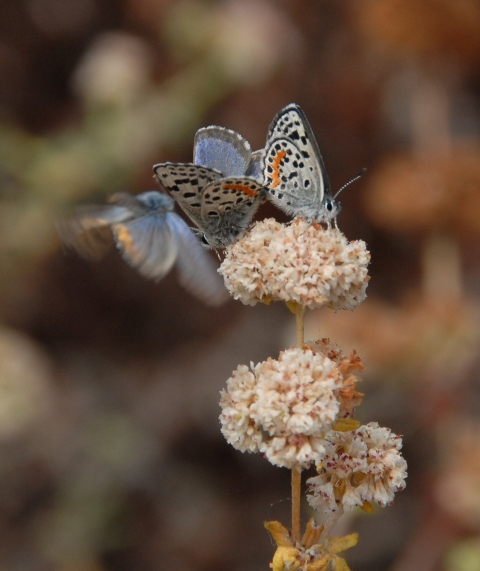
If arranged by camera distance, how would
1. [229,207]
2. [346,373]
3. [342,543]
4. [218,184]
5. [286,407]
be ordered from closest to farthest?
[286,407] < [342,543] < [346,373] < [218,184] < [229,207]

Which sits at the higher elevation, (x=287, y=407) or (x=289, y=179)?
(x=289, y=179)

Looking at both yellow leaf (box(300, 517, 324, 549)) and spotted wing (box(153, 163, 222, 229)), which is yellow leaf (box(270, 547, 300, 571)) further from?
spotted wing (box(153, 163, 222, 229))

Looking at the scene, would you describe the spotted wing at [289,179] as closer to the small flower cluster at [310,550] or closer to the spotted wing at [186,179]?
the spotted wing at [186,179]

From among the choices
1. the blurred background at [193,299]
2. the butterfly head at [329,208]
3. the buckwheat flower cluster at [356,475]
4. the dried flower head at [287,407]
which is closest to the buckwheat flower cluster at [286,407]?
the dried flower head at [287,407]

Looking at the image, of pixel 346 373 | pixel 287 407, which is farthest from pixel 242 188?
pixel 287 407

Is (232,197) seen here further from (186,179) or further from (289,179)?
(289,179)

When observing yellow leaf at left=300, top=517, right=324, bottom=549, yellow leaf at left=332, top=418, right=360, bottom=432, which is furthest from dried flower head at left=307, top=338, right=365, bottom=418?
yellow leaf at left=300, top=517, right=324, bottom=549

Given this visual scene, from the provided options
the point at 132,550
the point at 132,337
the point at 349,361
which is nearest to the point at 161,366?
the point at 132,337
